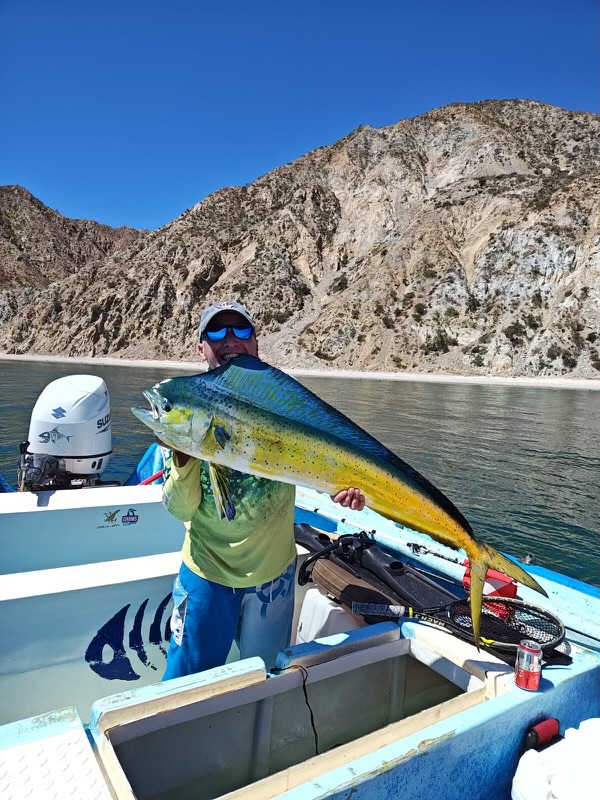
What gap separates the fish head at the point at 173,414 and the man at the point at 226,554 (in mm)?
455

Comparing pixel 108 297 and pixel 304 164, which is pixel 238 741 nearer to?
pixel 108 297

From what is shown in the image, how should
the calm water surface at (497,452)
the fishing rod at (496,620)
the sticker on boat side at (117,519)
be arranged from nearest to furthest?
the fishing rod at (496,620), the sticker on boat side at (117,519), the calm water surface at (497,452)

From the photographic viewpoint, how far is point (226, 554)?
248 cm

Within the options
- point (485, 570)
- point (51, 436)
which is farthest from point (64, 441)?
point (485, 570)

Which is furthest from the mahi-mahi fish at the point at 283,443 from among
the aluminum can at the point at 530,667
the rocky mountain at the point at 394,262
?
the rocky mountain at the point at 394,262

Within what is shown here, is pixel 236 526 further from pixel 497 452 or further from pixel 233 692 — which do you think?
pixel 497 452

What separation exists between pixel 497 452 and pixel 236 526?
16940 mm

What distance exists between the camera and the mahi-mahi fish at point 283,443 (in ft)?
6.12

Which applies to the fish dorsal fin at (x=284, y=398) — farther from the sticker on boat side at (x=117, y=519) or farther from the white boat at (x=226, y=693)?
the sticker on boat side at (x=117, y=519)

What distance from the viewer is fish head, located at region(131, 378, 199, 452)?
6.03ft

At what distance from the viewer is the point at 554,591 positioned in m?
3.63

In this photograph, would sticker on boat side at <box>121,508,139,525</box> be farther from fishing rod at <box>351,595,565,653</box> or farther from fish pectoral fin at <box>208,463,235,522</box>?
fish pectoral fin at <box>208,463,235,522</box>

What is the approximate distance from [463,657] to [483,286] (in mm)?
59767

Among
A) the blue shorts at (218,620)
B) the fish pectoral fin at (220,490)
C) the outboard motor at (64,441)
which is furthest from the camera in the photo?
the outboard motor at (64,441)
